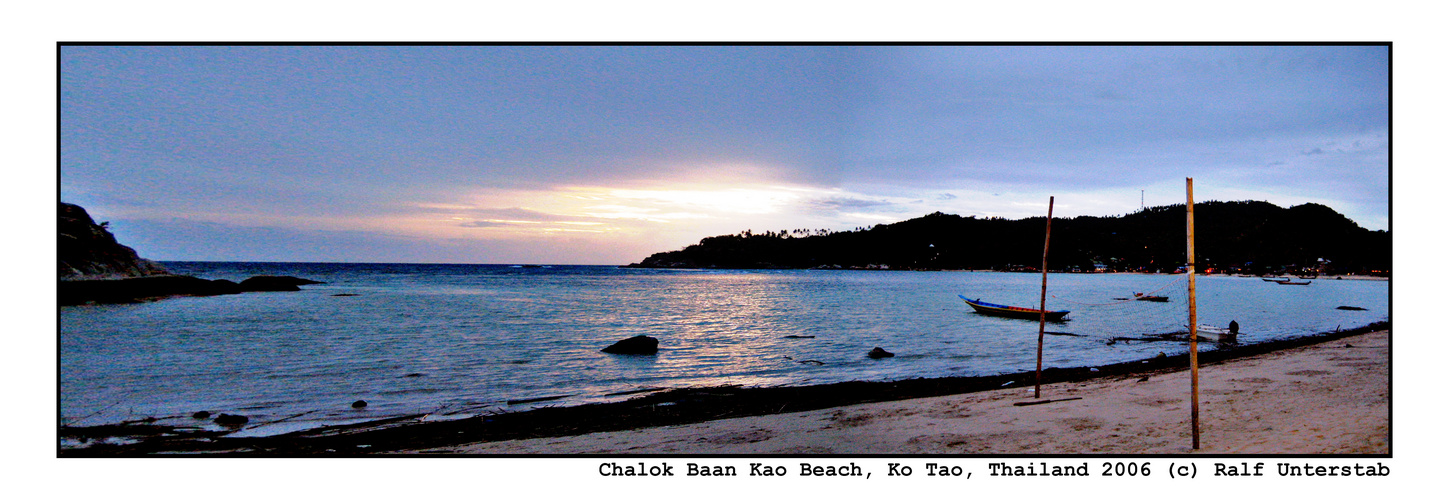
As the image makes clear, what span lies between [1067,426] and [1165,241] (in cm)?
933

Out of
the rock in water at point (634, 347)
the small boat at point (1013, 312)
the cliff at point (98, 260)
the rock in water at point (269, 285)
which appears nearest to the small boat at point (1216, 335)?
the small boat at point (1013, 312)

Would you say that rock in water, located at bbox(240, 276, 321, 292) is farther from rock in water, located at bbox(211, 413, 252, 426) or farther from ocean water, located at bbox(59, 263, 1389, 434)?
rock in water, located at bbox(211, 413, 252, 426)

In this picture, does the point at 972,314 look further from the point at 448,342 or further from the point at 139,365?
the point at 139,365

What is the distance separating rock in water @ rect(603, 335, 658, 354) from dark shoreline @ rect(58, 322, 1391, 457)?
582 cm

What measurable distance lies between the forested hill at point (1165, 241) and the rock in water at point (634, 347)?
7.68 metres

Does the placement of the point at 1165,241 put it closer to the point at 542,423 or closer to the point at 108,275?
the point at 542,423

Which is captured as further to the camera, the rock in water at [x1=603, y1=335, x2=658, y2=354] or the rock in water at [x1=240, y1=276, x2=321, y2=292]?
the rock in water at [x1=240, y1=276, x2=321, y2=292]

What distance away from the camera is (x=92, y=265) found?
80.9 feet

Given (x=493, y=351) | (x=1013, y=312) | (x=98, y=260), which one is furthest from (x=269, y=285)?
(x=1013, y=312)

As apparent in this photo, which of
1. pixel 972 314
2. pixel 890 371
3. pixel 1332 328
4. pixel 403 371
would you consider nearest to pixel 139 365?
pixel 403 371

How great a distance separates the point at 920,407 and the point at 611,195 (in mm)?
8898

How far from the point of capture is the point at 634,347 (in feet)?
57.4

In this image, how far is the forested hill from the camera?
11.6 meters

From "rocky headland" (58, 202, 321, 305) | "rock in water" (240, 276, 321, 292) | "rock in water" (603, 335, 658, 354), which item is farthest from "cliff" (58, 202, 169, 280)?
"rock in water" (240, 276, 321, 292)
